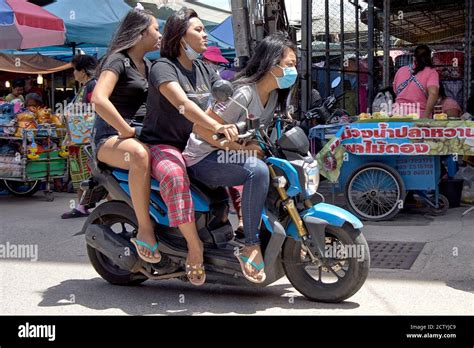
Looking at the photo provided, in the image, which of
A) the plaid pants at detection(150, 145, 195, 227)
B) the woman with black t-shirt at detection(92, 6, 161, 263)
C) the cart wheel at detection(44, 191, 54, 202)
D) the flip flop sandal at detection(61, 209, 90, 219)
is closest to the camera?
the plaid pants at detection(150, 145, 195, 227)

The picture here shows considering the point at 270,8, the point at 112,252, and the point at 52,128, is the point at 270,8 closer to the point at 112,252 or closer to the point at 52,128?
the point at 52,128

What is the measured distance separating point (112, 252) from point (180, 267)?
1.77ft

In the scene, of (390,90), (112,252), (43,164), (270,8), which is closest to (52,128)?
(43,164)

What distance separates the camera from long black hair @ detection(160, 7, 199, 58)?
4691mm

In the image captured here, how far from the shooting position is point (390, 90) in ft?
31.4

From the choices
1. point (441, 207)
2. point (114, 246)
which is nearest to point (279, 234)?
point (114, 246)

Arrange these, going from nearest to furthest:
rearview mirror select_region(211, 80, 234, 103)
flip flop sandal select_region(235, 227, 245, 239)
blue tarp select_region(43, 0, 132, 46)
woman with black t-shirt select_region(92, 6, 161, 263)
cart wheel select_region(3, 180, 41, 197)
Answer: rearview mirror select_region(211, 80, 234, 103) < woman with black t-shirt select_region(92, 6, 161, 263) < flip flop sandal select_region(235, 227, 245, 239) < cart wheel select_region(3, 180, 41, 197) < blue tarp select_region(43, 0, 132, 46)

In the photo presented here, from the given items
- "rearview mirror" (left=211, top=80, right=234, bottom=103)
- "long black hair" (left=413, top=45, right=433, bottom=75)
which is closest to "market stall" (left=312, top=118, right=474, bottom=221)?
"long black hair" (left=413, top=45, right=433, bottom=75)

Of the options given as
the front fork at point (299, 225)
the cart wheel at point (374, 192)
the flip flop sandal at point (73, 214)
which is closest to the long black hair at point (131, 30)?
the front fork at point (299, 225)

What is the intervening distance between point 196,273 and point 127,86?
1.47m

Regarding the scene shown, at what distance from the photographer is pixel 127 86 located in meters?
5.00

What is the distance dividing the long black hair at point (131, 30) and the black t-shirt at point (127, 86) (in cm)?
7

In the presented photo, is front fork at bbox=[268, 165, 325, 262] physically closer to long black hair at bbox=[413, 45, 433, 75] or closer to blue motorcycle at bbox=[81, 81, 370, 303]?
blue motorcycle at bbox=[81, 81, 370, 303]

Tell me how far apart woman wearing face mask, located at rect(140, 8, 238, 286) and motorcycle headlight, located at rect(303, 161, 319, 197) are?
23.9 inches
